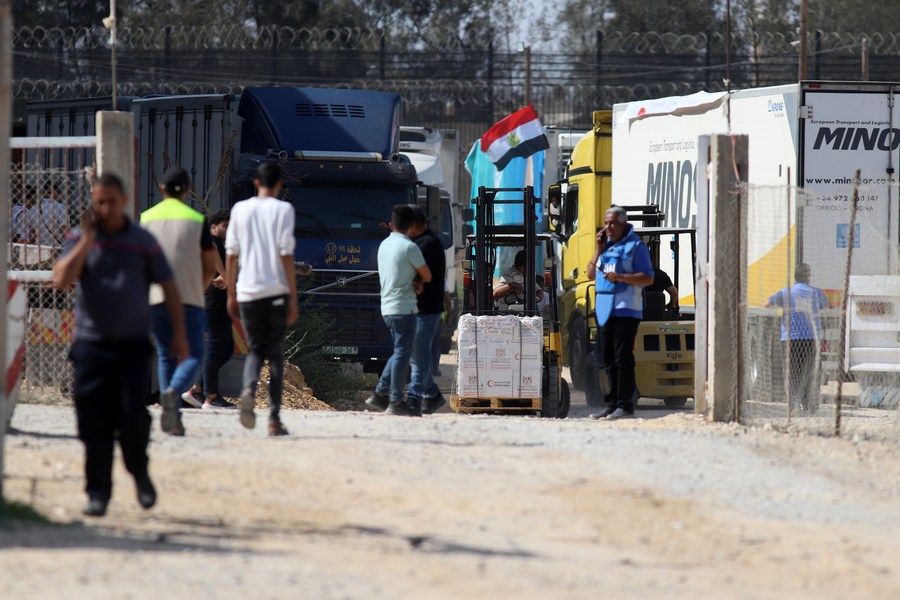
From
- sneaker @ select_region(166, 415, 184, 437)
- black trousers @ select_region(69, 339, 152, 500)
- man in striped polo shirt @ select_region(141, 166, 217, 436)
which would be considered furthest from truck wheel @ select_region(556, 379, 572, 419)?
black trousers @ select_region(69, 339, 152, 500)

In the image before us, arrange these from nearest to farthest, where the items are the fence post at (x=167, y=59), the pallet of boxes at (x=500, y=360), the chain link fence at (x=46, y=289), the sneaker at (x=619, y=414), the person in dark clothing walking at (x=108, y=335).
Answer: the person in dark clothing walking at (x=108, y=335)
the chain link fence at (x=46, y=289)
the sneaker at (x=619, y=414)
the pallet of boxes at (x=500, y=360)
the fence post at (x=167, y=59)

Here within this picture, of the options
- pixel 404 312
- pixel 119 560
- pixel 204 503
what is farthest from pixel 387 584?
pixel 404 312

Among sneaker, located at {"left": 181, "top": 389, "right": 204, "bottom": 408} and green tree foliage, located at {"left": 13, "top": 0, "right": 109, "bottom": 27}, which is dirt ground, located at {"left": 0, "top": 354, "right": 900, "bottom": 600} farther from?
green tree foliage, located at {"left": 13, "top": 0, "right": 109, "bottom": 27}

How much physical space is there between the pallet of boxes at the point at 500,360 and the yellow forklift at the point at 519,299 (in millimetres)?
37

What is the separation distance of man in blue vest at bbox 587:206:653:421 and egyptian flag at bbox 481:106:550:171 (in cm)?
1193

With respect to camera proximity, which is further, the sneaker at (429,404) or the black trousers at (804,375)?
the black trousers at (804,375)

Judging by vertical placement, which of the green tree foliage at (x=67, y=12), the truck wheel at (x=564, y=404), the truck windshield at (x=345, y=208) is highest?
the green tree foliage at (x=67, y=12)

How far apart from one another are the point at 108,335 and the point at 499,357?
24.4ft

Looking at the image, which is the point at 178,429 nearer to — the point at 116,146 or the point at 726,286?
the point at 116,146

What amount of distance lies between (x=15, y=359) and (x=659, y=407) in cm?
952

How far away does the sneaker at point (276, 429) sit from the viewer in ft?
35.3

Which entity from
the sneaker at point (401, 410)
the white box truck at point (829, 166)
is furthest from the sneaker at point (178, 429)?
the white box truck at point (829, 166)

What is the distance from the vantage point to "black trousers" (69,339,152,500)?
7.90m

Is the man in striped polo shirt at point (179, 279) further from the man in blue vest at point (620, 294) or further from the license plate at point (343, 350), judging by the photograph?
the license plate at point (343, 350)
